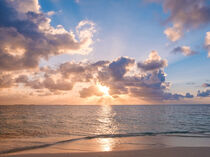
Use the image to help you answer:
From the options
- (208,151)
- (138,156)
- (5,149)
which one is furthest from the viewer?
(5,149)

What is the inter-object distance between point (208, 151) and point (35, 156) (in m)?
16.9

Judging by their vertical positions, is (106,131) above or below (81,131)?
below

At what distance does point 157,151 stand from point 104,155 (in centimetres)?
562

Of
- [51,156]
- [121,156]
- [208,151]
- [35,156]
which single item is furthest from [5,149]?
[208,151]

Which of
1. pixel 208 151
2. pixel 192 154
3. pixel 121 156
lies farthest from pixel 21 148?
pixel 208 151

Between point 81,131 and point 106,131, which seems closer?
point 81,131

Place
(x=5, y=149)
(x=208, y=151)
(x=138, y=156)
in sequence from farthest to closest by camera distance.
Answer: (x=5, y=149)
(x=208, y=151)
(x=138, y=156)

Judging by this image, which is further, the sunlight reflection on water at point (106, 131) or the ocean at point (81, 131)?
the ocean at point (81, 131)

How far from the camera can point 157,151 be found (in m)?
15.7

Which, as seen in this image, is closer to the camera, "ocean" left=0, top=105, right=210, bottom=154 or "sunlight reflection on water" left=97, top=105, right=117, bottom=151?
"sunlight reflection on water" left=97, top=105, right=117, bottom=151

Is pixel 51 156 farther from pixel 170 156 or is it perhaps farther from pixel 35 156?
pixel 170 156

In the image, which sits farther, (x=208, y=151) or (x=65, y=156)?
(x=208, y=151)

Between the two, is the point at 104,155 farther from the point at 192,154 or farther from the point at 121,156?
the point at 192,154

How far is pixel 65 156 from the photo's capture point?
13977 mm
